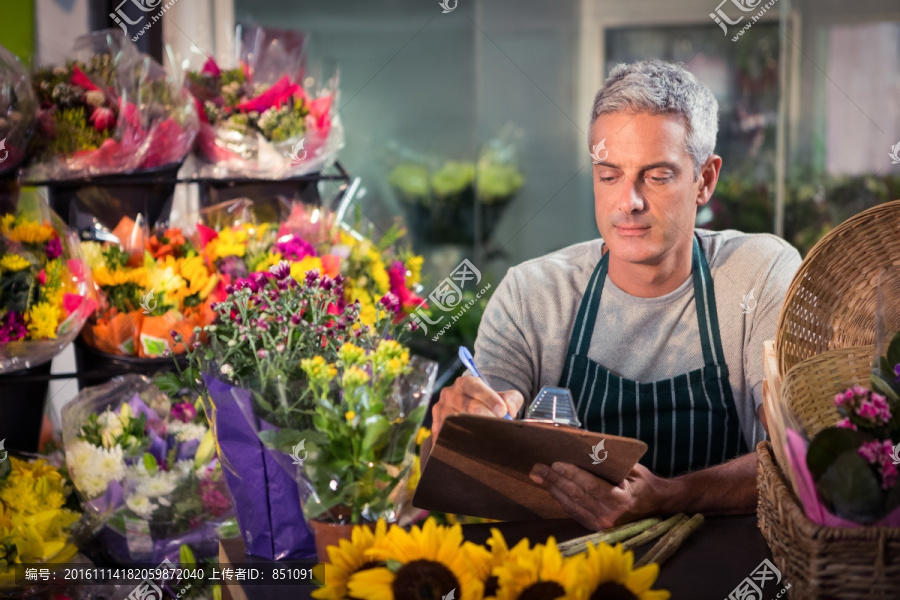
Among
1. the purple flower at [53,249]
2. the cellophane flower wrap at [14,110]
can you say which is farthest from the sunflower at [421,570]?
the cellophane flower wrap at [14,110]

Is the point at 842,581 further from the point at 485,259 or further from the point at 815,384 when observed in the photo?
the point at 485,259

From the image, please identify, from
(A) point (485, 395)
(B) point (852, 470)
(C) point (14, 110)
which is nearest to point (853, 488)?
(B) point (852, 470)

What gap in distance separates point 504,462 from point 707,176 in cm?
102

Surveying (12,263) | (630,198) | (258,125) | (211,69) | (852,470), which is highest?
(211,69)

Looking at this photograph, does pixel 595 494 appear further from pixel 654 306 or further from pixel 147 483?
pixel 147 483

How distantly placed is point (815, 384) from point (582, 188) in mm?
3913

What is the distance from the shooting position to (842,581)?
98cm

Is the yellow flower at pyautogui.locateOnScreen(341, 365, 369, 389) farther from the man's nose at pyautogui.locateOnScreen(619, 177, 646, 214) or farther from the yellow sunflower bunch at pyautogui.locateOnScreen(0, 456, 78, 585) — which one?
the yellow sunflower bunch at pyautogui.locateOnScreen(0, 456, 78, 585)

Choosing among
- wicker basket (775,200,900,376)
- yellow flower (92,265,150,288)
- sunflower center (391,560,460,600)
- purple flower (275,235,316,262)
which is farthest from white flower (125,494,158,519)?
wicker basket (775,200,900,376)

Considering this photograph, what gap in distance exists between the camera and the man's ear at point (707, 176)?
79.0 inches

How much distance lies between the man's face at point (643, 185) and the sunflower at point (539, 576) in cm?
105

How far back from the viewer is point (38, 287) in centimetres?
200

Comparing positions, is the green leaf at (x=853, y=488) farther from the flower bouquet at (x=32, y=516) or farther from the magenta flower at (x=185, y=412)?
the flower bouquet at (x=32, y=516)

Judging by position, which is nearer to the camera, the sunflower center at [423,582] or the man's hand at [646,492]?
the sunflower center at [423,582]
